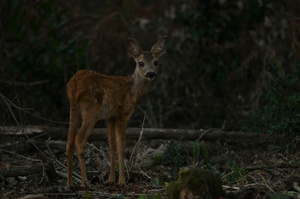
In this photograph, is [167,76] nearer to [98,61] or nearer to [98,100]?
[98,61]

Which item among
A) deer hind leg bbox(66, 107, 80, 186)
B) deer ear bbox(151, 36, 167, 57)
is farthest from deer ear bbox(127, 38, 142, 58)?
deer hind leg bbox(66, 107, 80, 186)

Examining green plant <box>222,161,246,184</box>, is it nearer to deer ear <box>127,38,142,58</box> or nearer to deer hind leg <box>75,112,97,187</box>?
deer hind leg <box>75,112,97,187</box>

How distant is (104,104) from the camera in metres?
8.06

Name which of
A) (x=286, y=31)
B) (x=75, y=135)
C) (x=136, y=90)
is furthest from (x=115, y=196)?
(x=286, y=31)

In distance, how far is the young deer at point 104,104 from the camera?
308 inches

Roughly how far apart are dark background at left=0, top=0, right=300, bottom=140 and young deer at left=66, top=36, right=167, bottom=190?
396 centimetres

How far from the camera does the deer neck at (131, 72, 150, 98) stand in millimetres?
8727

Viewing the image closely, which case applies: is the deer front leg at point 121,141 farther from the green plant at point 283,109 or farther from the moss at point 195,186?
the green plant at point 283,109

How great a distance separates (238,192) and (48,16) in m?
7.79

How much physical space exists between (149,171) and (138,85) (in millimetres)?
1326

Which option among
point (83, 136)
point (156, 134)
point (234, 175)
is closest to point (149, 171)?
point (156, 134)

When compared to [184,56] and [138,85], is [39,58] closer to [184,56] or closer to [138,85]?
[184,56]

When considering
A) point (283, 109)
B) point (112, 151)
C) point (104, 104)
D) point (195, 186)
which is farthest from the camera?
point (283, 109)

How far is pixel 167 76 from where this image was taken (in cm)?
1435
